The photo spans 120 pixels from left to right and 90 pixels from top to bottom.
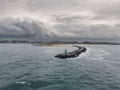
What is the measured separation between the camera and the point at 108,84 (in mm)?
24391

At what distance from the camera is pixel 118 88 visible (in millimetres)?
22594

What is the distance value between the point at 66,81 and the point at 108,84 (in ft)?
25.3

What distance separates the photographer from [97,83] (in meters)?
24.8

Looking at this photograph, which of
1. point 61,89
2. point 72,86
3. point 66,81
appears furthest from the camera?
point 66,81

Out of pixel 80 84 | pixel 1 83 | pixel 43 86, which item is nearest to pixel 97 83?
pixel 80 84

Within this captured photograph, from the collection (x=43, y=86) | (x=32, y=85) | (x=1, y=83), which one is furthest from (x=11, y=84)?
(x=43, y=86)

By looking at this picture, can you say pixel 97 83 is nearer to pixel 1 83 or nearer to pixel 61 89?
pixel 61 89

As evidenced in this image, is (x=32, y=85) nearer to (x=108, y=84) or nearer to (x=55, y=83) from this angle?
(x=55, y=83)

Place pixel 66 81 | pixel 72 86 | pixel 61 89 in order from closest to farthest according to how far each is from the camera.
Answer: pixel 61 89
pixel 72 86
pixel 66 81

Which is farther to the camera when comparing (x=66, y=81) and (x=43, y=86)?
(x=66, y=81)

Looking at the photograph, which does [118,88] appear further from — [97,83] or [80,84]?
[80,84]

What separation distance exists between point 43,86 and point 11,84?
5.74 meters

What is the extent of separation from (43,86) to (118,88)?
12.7 m

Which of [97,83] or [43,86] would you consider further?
[97,83]
